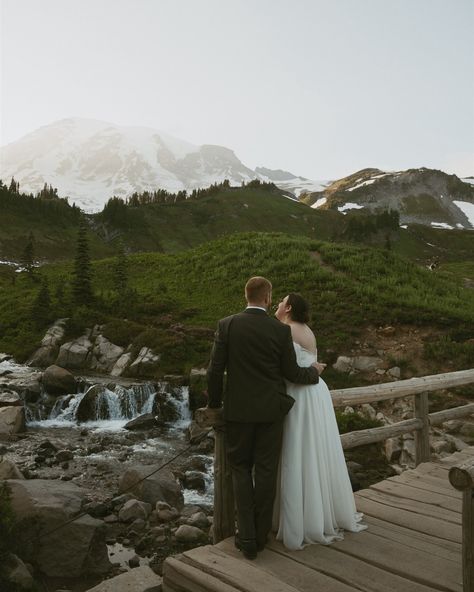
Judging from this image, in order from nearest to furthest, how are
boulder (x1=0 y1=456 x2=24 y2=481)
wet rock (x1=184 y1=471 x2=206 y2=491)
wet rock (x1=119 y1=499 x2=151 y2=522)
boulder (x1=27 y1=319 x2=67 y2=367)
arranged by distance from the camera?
wet rock (x1=119 y1=499 x2=151 y2=522), boulder (x1=0 y1=456 x2=24 y2=481), wet rock (x1=184 y1=471 x2=206 y2=491), boulder (x1=27 y1=319 x2=67 y2=367)

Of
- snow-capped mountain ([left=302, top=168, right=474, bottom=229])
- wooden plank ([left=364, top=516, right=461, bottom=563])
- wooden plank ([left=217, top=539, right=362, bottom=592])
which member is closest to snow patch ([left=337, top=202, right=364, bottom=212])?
snow-capped mountain ([left=302, top=168, right=474, bottom=229])

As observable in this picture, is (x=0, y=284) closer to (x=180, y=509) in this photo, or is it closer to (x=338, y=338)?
(x=338, y=338)

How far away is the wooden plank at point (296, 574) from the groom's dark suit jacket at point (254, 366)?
140cm

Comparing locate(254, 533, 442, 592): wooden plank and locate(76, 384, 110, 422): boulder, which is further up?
locate(254, 533, 442, 592): wooden plank

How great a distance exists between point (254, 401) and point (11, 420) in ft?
43.0

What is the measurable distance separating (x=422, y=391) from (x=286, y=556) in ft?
14.9

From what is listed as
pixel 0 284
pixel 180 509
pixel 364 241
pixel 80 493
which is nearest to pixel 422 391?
pixel 180 509

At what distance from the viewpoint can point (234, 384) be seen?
5000 mm

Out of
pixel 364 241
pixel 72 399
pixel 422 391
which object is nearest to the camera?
pixel 422 391

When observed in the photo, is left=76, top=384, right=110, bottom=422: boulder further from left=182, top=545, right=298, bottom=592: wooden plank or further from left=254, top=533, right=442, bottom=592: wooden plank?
left=254, top=533, right=442, bottom=592: wooden plank

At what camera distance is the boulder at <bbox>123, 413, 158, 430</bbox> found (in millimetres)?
16269

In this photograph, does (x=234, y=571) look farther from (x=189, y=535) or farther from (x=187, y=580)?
(x=189, y=535)

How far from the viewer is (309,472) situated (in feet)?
16.6

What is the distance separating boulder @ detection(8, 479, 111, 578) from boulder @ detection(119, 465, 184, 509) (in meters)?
2.34
